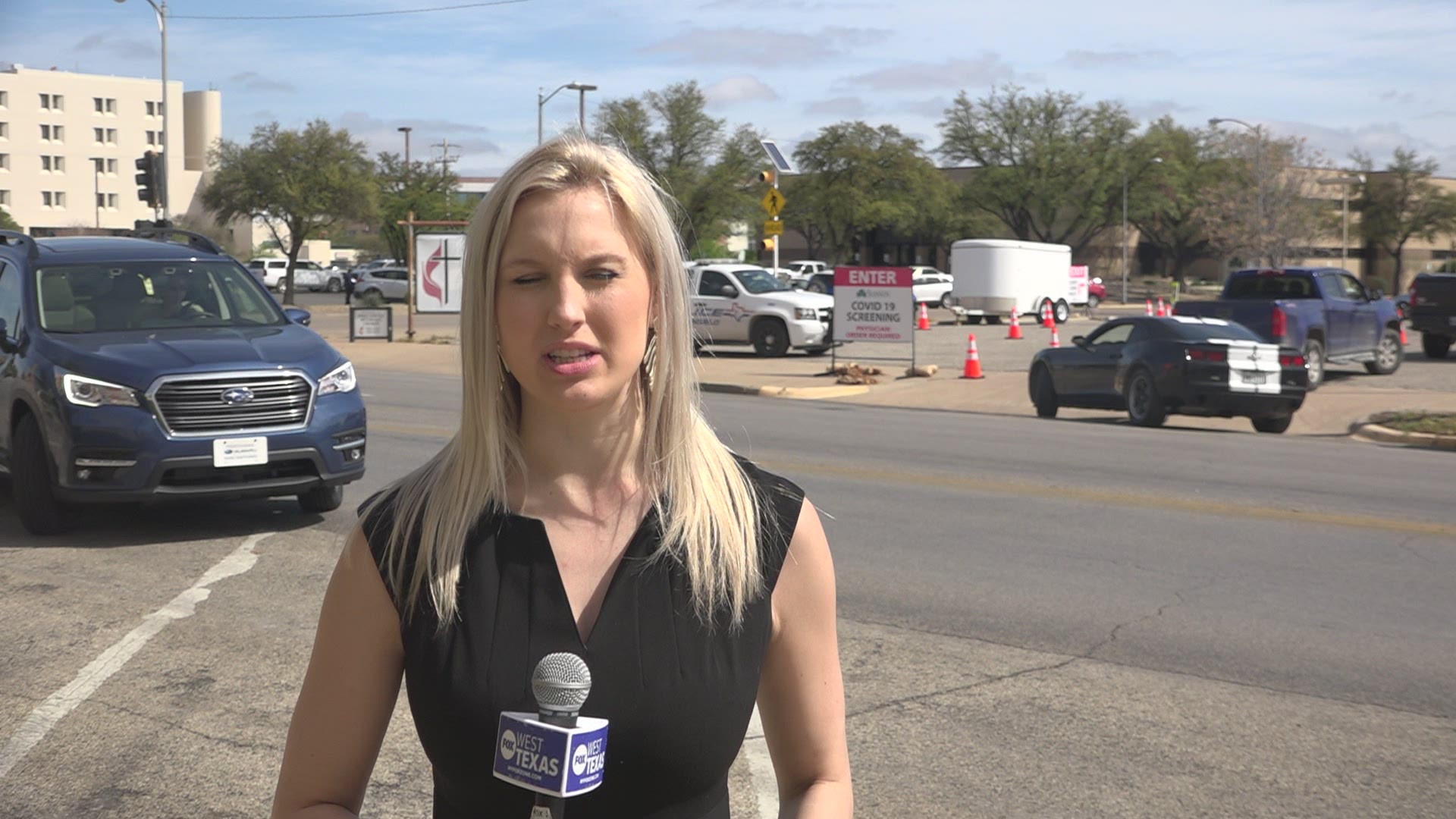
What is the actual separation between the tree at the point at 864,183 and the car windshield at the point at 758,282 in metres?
47.9

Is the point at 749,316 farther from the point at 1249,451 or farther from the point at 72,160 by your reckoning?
the point at 72,160

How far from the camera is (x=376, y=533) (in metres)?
2.30

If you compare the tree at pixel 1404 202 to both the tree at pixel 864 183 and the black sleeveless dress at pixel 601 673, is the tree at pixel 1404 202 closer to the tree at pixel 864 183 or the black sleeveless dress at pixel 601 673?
the tree at pixel 864 183

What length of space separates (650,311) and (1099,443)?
14.2 metres

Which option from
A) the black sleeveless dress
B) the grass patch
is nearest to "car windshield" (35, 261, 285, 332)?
the black sleeveless dress

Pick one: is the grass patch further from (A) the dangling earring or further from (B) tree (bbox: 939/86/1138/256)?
(B) tree (bbox: 939/86/1138/256)

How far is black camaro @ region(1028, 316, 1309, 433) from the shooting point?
18.0m

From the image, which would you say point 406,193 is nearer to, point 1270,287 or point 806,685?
point 1270,287

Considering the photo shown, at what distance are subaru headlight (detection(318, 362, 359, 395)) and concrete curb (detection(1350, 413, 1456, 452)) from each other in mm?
12573

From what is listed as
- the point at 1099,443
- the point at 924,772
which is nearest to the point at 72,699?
the point at 924,772

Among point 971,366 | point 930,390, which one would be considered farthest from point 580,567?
point 971,366

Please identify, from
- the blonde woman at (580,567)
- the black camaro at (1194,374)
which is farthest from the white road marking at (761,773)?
the black camaro at (1194,374)

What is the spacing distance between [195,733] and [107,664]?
1231mm

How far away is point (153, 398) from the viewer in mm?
9352
